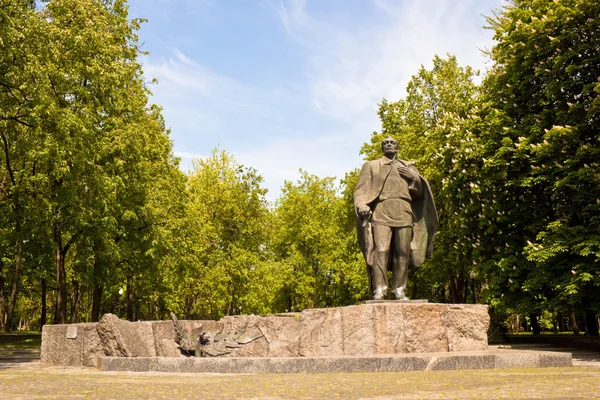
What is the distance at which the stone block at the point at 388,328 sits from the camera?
9422 millimetres

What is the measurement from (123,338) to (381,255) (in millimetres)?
4924

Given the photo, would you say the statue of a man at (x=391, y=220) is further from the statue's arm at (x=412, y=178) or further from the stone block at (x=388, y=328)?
the stone block at (x=388, y=328)

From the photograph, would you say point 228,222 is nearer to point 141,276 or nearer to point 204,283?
point 204,283

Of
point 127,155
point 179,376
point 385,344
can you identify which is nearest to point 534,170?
point 385,344

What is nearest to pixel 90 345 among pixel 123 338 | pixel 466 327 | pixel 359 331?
pixel 123 338

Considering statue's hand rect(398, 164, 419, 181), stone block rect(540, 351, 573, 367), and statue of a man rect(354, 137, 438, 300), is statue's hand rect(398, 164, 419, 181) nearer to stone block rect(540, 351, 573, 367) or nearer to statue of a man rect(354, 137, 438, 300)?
statue of a man rect(354, 137, 438, 300)

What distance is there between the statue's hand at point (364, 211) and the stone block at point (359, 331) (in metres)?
1.74

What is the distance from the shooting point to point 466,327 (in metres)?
9.96

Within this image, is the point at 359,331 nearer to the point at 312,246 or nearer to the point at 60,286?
the point at 60,286

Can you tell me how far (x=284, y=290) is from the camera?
4347 centimetres

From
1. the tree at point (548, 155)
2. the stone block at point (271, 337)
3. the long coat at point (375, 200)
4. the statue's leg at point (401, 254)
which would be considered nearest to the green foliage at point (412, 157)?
the tree at point (548, 155)

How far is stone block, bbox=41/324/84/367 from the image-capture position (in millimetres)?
11609

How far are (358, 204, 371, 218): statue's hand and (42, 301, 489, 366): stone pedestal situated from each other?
1.68 meters

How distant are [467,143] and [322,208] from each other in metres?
24.6
